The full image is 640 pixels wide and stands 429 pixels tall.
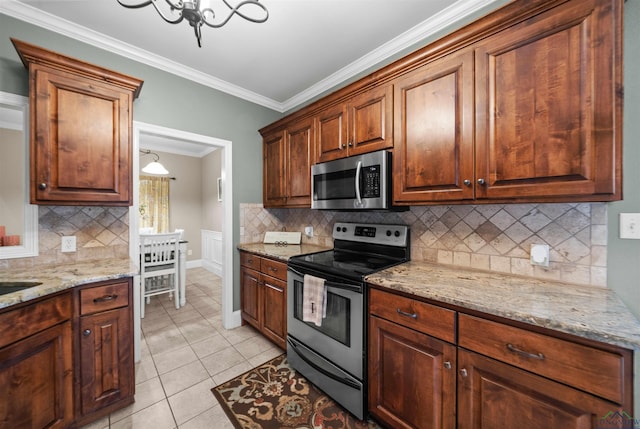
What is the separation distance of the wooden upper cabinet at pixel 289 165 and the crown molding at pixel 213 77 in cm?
64

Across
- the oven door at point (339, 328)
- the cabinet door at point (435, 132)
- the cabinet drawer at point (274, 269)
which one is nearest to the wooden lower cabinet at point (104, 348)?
the cabinet drawer at point (274, 269)

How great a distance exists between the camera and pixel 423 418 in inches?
49.5

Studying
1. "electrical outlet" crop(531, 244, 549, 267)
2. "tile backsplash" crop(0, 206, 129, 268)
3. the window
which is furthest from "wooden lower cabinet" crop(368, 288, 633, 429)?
the window

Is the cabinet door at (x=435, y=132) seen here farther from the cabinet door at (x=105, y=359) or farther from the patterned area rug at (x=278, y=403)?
the cabinet door at (x=105, y=359)

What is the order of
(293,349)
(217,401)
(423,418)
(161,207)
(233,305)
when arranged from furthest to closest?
(161,207) < (233,305) < (293,349) < (217,401) < (423,418)

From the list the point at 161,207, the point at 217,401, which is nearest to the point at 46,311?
the point at 217,401

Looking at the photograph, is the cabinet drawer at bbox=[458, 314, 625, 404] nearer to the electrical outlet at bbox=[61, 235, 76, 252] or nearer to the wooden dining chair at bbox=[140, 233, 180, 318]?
the electrical outlet at bbox=[61, 235, 76, 252]

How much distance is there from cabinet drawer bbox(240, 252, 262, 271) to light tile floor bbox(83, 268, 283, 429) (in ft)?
2.44

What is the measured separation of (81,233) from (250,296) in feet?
5.02

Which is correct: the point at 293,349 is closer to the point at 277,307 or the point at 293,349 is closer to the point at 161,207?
the point at 277,307

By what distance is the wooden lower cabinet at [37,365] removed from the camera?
1149 millimetres

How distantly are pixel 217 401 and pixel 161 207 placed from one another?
477 cm

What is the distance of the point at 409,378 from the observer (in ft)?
4.30

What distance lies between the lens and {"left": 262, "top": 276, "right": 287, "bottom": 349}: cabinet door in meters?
2.19
